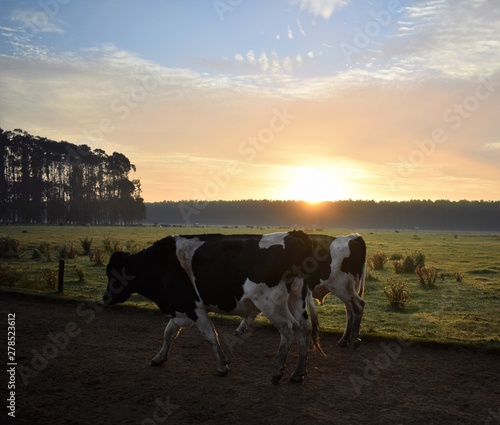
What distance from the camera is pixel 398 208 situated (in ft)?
598

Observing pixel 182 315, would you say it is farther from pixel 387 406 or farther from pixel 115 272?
pixel 387 406

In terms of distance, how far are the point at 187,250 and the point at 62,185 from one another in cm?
10579

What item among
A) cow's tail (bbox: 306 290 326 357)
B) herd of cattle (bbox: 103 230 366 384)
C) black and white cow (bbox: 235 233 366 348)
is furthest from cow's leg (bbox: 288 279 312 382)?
black and white cow (bbox: 235 233 366 348)

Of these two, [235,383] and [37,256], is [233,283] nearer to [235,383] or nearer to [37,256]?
[235,383]

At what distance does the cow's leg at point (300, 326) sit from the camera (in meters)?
8.08

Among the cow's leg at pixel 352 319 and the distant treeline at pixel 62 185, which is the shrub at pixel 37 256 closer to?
the cow's leg at pixel 352 319

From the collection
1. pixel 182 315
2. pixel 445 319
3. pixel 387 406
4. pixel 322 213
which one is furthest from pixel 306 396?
pixel 322 213

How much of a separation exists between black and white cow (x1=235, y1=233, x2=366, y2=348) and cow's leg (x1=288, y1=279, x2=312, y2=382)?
214 cm

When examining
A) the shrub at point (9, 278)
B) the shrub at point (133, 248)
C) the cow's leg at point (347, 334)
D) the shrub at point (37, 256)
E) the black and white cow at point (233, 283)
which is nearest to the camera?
the black and white cow at point (233, 283)

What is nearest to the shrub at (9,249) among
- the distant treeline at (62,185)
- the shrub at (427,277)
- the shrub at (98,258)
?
the shrub at (98,258)

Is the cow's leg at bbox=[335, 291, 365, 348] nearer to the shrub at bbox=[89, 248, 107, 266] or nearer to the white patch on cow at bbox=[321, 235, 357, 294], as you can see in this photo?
the white patch on cow at bbox=[321, 235, 357, 294]

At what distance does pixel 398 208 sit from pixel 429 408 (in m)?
185

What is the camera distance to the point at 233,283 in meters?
8.30

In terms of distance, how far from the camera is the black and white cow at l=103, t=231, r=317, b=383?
8.00m
